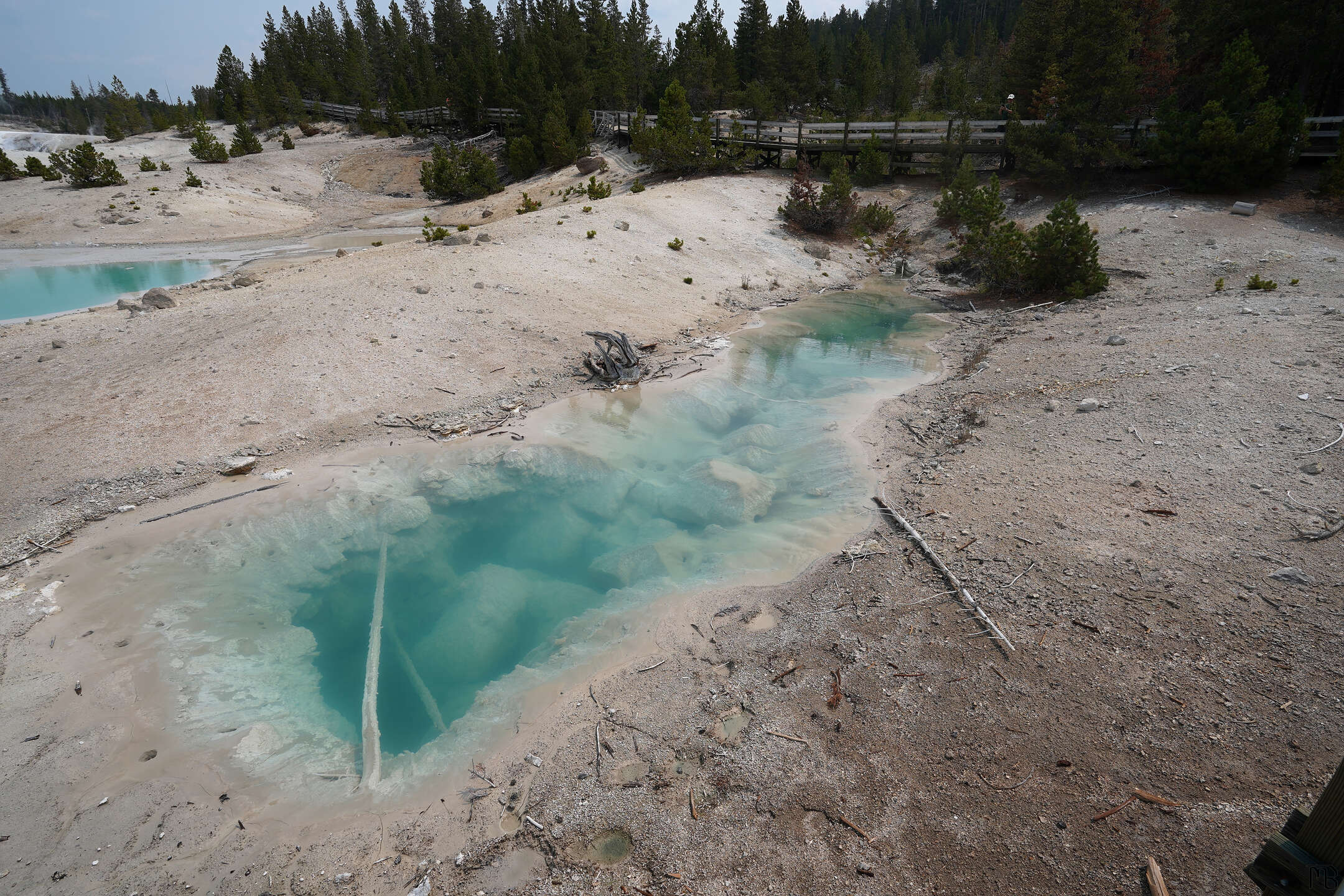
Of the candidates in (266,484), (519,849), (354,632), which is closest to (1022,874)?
(519,849)

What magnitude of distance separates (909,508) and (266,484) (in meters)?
9.48

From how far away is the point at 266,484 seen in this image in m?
9.45

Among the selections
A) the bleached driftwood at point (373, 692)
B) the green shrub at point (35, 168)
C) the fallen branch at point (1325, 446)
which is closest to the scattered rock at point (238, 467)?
the bleached driftwood at point (373, 692)

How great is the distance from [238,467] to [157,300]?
8.84m

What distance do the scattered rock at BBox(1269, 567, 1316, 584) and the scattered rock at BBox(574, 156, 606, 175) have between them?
1306 inches

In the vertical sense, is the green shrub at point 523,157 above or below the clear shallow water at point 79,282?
above

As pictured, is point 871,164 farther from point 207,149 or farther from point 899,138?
point 207,149

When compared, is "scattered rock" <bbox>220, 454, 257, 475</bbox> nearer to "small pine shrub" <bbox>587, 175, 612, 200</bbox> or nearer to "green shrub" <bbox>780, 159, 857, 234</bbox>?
"small pine shrub" <bbox>587, 175, 612, 200</bbox>

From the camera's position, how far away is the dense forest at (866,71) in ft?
65.9

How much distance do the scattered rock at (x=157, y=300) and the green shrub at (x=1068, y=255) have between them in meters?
22.2

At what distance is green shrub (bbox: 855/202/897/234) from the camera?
974 inches

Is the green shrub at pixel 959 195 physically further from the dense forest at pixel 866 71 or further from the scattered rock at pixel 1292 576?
the scattered rock at pixel 1292 576

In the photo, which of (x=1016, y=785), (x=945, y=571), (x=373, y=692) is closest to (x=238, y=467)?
(x=373, y=692)

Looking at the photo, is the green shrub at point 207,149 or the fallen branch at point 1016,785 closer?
the fallen branch at point 1016,785
